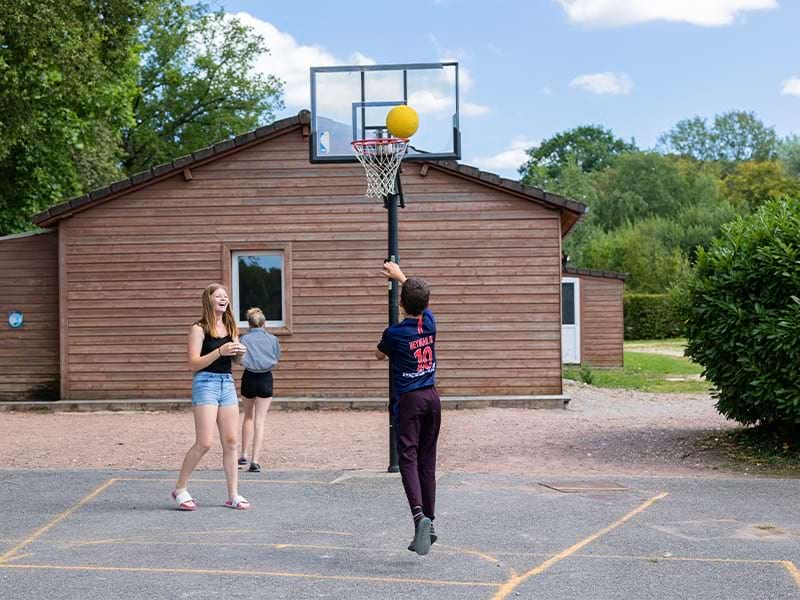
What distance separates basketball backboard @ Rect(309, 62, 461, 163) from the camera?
1282 centimetres

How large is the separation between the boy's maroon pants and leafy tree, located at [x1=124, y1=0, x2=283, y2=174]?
50.1m

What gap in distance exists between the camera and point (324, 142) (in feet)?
44.0

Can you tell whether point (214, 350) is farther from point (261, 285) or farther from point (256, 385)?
point (261, 285)

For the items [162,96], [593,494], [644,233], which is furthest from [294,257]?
[644,233]

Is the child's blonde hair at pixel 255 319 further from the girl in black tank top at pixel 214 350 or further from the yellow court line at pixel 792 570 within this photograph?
the yellow court line at pixel 792 570

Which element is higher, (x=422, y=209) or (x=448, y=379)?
(x=422, y=209)

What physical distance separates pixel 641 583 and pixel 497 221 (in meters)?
12.5

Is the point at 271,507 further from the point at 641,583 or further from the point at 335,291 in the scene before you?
the point at 335,291

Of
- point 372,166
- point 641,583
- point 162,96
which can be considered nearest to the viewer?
point 641,583

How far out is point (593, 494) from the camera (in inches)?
397

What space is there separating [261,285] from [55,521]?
10456 mm

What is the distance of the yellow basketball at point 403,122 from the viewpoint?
11.2 meters

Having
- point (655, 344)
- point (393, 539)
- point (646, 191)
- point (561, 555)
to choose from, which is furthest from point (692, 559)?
point (646, 191)

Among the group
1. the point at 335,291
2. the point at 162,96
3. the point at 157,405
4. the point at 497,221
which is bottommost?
the point at 157,405
